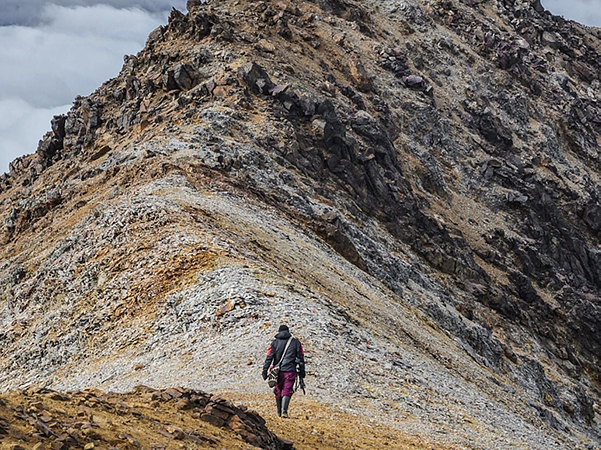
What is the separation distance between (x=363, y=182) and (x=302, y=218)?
48.9 feet

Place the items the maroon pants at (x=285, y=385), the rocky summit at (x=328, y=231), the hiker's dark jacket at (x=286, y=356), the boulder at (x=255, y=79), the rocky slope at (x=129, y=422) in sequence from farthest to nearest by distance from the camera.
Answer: the boulder at (x=255, y=79)
the rocky summit at (x=328, y=231)
the hiker's dark jacket at (x=286, y=356)
the maroon pants at (x=285, y=385)
the rocky slope at (x=129, y=422)

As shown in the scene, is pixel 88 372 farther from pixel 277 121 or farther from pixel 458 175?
pixel 458 175

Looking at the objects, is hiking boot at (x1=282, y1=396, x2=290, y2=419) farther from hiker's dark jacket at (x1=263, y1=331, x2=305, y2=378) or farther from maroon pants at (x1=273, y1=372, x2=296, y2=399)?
hiker's dark jacket at (x1=263, y1=331, x2=305, y2=378)

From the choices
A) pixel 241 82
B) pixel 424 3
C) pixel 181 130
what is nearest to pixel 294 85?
pixel 241 82

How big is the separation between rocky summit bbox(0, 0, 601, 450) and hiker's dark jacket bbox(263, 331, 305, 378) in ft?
3.80

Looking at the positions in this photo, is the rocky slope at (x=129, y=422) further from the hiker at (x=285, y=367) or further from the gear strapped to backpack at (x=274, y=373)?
the hiker at (x=285, y=367)

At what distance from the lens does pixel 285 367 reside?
1636cm

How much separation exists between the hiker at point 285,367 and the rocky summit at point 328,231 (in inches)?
20.2

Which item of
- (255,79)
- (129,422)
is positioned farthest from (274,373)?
(255,79)

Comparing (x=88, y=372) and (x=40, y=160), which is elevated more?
(x=40, y=160)

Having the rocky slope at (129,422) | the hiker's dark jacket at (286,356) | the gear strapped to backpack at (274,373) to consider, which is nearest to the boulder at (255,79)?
the hiker's dark jacket at (286,356)

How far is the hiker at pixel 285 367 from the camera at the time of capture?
16328 millimetres

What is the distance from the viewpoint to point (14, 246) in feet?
141

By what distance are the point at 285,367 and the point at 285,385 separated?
1.33 ft
